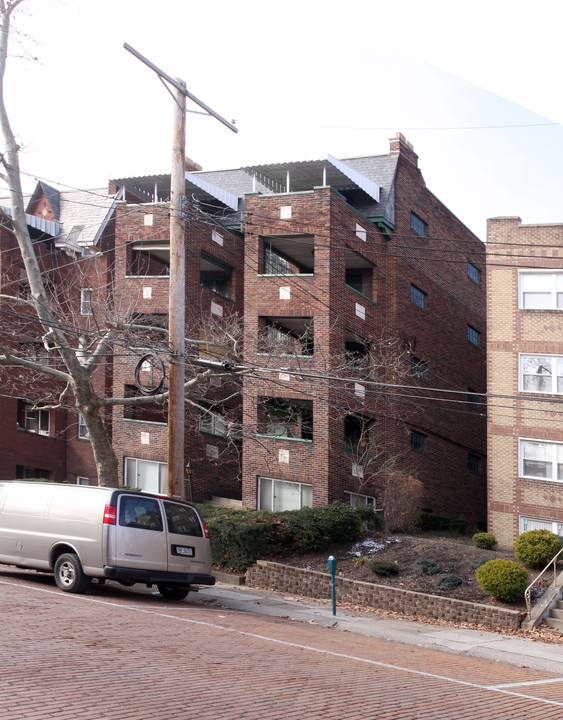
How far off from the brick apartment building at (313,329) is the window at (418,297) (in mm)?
102

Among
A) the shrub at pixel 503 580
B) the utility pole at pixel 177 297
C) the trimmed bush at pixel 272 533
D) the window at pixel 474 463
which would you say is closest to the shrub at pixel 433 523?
the trimmed bush at pixel 272 533

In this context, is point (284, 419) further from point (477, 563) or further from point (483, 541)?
point (477, 563)

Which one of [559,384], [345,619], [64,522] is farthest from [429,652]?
[559,384]

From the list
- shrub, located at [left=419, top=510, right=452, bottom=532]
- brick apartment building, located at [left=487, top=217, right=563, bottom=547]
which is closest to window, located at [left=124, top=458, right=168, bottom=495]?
shrub, located at [left=419, top=510, right=452, bottom=532]

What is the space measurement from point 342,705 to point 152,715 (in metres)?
1.87

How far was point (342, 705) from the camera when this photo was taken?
6.94m

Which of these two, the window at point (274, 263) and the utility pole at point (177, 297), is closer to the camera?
the utility pole at point (177, 297)

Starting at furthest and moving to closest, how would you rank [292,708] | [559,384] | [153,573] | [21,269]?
1. [21,269]
2. [559,384]
3. [153,573]
4. [292,708]

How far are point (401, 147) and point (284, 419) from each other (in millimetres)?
12925

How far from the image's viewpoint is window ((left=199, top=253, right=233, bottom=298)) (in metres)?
30.8

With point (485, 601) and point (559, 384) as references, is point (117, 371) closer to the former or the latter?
point (559, 384)

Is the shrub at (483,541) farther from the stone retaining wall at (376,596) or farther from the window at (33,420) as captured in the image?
the window at (33,420)

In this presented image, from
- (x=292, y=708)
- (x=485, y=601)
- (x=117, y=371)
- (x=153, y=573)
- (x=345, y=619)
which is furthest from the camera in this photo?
(x=117, y=371)

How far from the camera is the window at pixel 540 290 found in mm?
25375
